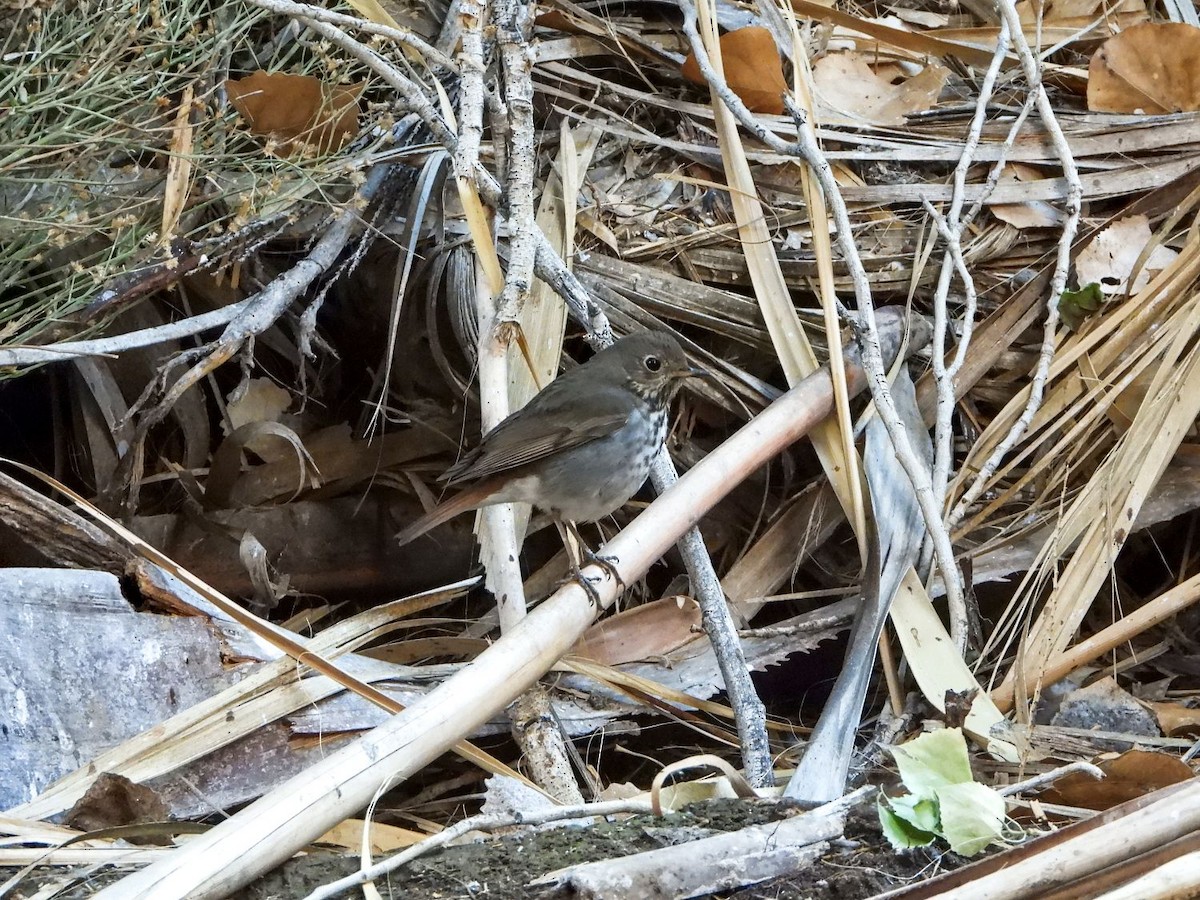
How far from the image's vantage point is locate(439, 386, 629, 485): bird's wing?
289 cm

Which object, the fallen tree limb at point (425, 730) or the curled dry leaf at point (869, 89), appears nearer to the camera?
the fallen tree limb at point (425, 730)

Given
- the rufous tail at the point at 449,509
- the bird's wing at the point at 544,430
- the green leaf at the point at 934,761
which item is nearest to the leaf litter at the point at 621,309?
the rufous tail at the point at 449,509

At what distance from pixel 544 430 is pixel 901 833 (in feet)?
5.21

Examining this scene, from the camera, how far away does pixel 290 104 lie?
130 inches

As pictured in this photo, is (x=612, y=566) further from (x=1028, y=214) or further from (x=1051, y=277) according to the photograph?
(x=1028, y=214)

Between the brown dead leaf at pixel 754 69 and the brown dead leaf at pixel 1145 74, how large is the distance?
1064mm

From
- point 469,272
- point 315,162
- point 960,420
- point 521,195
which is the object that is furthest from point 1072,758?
point 315,162

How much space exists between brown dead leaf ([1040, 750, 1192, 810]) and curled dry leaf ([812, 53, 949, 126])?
243cm

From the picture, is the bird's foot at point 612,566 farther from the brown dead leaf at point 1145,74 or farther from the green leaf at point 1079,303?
the brown dead leaf at point 1145,74

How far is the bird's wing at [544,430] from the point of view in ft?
9.48

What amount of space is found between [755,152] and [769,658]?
163cm

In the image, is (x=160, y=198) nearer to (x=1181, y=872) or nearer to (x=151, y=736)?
(x=151, y=736)

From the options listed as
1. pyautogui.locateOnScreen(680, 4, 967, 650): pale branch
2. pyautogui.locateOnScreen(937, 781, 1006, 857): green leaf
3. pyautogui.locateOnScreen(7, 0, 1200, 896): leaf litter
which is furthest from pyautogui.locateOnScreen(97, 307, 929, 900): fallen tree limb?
pyautogui.locateOnScreen(937, 781, 1006, 857): green leaf

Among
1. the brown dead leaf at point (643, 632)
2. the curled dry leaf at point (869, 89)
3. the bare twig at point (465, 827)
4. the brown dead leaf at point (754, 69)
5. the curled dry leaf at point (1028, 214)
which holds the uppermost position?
the brown dead leaf at point (754, 69)
